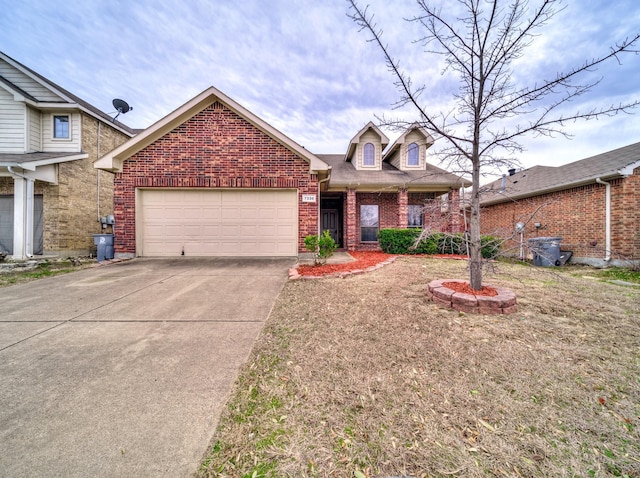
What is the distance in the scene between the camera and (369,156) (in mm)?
11805

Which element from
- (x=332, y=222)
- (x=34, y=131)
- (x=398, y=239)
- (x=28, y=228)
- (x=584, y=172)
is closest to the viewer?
(x=28, y=228)

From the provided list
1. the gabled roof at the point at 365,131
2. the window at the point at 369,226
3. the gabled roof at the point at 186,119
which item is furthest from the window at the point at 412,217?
the gabled roof at the point at 186,119

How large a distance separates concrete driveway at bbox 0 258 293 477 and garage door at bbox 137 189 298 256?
11.2 feet

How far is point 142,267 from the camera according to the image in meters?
6.19

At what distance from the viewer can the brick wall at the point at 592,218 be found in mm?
7027

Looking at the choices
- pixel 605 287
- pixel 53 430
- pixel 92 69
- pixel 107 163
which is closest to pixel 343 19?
pixel 53 430

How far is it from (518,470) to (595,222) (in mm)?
10560

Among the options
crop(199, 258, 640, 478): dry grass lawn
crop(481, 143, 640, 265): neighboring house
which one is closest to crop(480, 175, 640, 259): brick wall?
crop(481, 143, 640, 265): neighboring house

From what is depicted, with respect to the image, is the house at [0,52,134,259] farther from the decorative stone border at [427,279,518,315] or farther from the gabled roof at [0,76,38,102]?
the decorative stone border at [427,279,518,315]

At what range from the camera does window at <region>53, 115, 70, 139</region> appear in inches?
380

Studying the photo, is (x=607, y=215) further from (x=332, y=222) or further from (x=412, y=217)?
(x=332, y=222)

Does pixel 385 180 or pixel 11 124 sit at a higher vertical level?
pixel 11 124

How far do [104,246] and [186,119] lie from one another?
4.68 metres

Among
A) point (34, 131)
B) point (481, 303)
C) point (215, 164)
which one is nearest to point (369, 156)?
point (215, 164)
